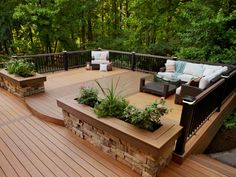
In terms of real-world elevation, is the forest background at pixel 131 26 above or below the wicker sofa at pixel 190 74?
above

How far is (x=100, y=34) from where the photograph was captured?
13250 mm

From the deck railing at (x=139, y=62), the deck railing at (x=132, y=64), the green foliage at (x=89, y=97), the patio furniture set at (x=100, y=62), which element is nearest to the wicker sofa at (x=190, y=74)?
the deck railing at (x=132, y=64)

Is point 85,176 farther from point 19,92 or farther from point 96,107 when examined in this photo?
point 19,92

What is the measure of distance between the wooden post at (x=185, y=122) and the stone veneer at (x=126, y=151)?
174 mm

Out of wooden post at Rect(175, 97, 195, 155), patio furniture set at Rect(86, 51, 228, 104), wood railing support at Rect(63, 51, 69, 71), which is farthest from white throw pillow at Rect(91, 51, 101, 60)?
wooden post at Rect(175, 97, 195, 155)

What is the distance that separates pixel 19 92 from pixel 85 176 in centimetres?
339

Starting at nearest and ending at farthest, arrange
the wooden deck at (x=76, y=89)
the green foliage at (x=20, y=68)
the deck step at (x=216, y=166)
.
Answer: the deck step at (x=216, y=166), the wooden deck at (x=76, y=89), the green foliage at (x=20, y=68)

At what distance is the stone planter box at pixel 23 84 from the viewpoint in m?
4.67

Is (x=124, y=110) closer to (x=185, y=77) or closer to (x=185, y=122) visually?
(x=185, y=122)

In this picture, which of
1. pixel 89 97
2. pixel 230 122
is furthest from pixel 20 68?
pixel 230 122

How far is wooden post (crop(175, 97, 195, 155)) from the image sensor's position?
8.43 ft

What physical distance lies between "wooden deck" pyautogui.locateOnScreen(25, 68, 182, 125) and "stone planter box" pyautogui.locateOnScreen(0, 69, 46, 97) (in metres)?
0.18

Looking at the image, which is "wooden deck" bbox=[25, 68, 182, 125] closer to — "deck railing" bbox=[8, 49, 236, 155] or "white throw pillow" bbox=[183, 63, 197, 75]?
"deck railing" bbox=[8, 49, 236, 155]

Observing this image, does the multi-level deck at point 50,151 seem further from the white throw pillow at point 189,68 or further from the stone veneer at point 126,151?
the white throw pillow at point 189,68
